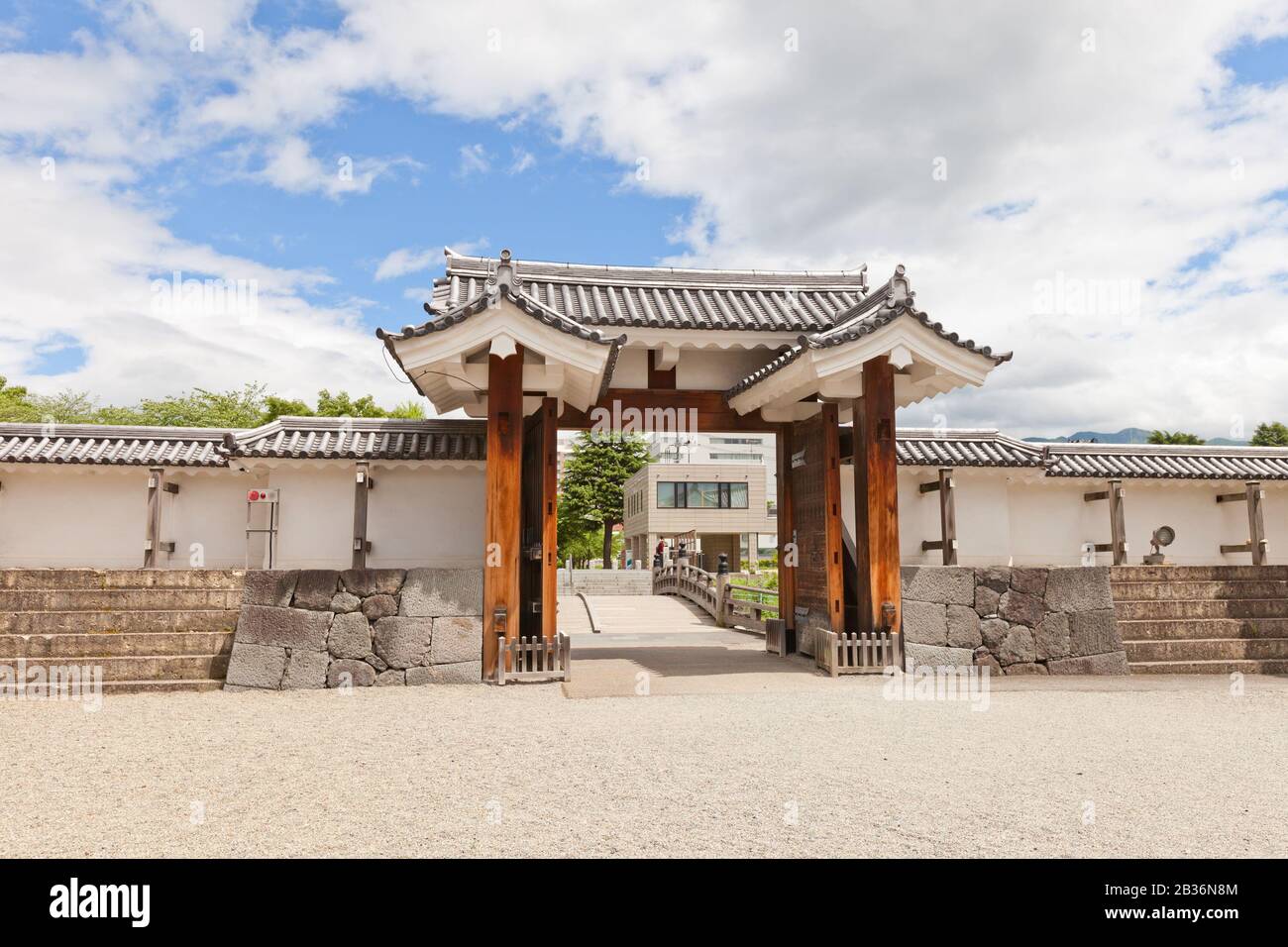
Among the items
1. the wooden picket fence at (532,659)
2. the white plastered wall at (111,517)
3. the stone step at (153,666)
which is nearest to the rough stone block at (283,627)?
the stone step at (153,666)

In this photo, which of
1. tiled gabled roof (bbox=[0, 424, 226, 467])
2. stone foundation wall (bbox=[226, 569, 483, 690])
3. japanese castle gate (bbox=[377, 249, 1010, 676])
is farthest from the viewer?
tiled gabled roof (bbox=[0, 424, 226, 467])

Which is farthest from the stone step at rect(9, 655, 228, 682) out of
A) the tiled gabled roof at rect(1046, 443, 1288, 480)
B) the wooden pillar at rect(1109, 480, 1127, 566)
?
the wooden pillar at rect(1109, 480, 1127, 566)

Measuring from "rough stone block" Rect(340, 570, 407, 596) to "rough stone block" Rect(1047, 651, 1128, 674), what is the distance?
7476 millimetres

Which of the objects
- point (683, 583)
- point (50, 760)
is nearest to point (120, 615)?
point (50, 760)

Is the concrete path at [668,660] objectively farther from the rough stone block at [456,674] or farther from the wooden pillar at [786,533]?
the rough stone block at [456,674]

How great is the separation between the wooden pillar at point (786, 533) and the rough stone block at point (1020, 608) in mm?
2762

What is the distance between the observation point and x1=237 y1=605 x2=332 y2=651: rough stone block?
8305 millimetres

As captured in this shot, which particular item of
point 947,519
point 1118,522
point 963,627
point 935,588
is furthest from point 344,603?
point 1118,522

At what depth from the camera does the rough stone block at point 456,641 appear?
27.9 ft

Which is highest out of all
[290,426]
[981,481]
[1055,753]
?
[290,426]

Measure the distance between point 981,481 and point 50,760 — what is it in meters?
12.8

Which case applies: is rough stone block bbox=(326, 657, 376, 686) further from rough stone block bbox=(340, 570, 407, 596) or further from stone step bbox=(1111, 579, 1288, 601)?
stone step bbox=(1111, 579, 1288, 601)

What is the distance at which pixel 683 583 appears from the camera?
22.3 m
